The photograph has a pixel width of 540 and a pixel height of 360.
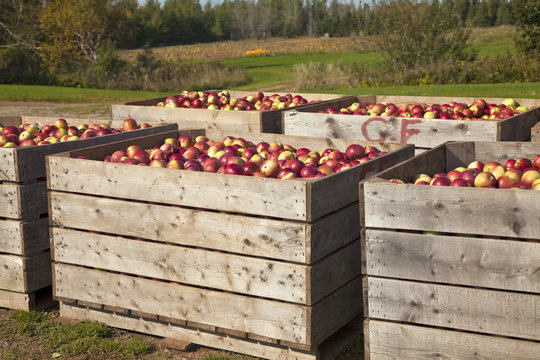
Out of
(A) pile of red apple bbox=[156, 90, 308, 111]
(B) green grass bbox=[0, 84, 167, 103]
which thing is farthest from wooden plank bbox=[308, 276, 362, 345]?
(B) green grass bbox=[0, 84, 167, 103]

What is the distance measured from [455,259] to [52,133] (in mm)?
4684

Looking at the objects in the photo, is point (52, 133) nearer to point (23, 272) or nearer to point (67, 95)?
point (23, 272)

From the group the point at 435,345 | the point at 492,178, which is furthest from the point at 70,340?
the point at 492,178

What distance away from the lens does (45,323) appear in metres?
5.27

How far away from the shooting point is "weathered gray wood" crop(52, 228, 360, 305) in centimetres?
429

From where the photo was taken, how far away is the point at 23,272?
214 inches

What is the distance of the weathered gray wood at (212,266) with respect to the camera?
4289 millimetres

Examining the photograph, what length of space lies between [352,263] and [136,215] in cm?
153

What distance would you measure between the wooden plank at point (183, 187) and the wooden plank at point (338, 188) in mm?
73

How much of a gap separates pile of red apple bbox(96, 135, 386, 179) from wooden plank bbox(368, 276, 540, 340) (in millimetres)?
1123

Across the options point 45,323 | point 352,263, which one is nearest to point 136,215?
point 45,323

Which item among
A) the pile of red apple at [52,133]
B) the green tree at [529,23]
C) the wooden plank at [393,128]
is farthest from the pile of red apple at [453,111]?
the green tree at [529,23]

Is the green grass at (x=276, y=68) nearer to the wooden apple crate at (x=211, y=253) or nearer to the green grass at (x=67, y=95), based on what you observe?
the green grass at (x=67, y=95)

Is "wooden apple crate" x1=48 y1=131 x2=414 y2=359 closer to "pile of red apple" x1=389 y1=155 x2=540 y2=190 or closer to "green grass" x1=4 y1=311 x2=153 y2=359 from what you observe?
"green grass" x1=4 y1=311 x2=153 y2=359
